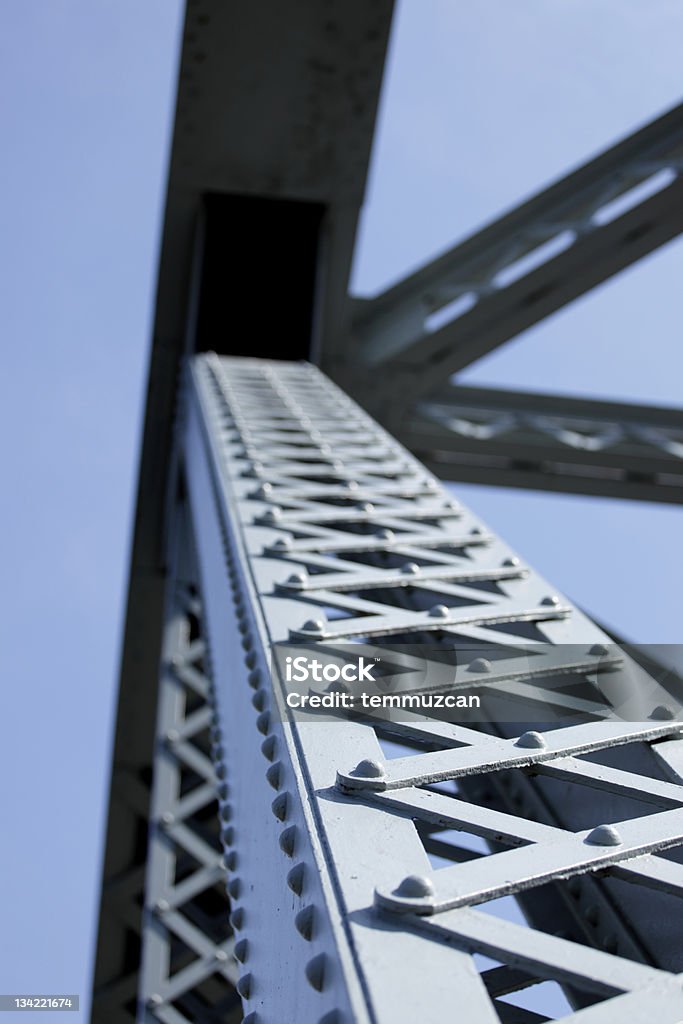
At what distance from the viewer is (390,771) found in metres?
2.07

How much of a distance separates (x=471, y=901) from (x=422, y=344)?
6968 millimetres

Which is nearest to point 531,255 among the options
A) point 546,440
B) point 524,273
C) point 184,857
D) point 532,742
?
point 524,273

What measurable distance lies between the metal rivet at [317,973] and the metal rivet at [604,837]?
1.67 feet

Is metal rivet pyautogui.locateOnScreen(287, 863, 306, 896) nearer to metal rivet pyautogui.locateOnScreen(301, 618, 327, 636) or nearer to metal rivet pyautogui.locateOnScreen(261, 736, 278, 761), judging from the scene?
metal rivet pyautogui.locateOnScreen(261, 736, 278, 761)

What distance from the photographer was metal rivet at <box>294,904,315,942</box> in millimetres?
1772

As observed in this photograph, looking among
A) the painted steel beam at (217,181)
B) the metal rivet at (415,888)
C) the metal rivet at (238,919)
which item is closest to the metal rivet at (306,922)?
the metal rivet at (415,888)

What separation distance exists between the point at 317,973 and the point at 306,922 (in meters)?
0.13

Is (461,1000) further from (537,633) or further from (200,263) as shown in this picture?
(200,263)

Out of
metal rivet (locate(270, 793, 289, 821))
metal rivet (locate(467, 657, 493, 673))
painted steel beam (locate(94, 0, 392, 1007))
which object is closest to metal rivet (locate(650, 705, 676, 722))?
metal rivet (locate(467, 657, 493, 673))

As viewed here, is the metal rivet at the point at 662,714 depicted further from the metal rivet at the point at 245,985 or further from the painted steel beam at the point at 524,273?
the painted steel beam at the point at 524,273

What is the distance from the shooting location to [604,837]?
6.13ft

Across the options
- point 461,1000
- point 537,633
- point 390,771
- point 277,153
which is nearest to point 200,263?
point 277,153

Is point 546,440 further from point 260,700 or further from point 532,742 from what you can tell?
point 532,742

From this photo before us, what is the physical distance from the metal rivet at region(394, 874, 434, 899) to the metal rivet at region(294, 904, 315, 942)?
0.59 feet
